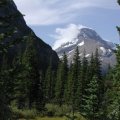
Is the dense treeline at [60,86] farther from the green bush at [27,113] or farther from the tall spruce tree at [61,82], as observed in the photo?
the green bush at [27,113]

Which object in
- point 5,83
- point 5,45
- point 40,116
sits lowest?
point 40,116

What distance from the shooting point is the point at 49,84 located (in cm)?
12388

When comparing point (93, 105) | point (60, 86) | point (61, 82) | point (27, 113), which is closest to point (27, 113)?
point (27, 113)

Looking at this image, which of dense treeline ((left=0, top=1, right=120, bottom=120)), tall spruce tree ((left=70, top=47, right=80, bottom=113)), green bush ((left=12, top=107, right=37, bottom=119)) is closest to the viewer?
dense treeline ((left=0, top=1, right=120, bottom=120))

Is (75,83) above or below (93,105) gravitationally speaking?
above

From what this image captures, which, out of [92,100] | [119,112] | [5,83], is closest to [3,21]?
[5,83]

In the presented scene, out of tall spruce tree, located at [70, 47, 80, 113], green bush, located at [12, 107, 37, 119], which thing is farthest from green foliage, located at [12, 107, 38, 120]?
tall spruce tree, located at [70, 47, 80, 113]

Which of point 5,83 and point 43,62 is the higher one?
point 43,62

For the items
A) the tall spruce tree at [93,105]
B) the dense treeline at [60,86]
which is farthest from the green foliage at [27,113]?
the tall spruce tree at [93,105]

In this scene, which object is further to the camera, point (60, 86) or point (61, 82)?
point (60, 86)

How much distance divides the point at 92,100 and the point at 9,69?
1644 cm

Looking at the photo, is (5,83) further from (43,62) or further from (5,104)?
(43,62)

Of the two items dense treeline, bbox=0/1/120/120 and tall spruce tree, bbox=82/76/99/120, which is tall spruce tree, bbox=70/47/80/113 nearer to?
dense treeline, bbox=0/1/120/120

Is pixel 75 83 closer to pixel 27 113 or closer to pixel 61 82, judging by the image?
pixel 61 82
